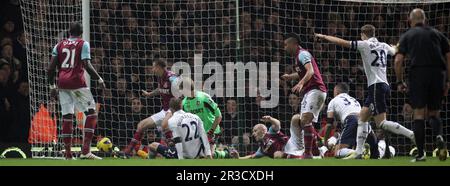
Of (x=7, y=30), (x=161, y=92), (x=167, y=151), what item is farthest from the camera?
(x=7, y=30)

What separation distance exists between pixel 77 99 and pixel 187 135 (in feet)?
5.94

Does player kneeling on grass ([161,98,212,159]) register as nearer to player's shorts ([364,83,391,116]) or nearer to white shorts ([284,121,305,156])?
white shorts ([284,121,305,156])

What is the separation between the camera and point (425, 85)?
32.0ft

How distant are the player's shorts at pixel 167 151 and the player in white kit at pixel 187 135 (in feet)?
1.45

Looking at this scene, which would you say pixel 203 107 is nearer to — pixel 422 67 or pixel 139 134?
pixel 139 134

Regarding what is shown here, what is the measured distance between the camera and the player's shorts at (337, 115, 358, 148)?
1408cm

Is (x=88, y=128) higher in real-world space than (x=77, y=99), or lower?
lower

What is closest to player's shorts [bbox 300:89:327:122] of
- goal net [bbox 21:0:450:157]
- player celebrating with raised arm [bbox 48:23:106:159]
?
player celebrating with raised arm [bbox 48:23:106:159]

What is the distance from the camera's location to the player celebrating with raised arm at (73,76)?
12.1 m

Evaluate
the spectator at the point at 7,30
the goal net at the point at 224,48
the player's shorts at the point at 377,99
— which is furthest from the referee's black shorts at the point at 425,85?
the spectator at the point at 7,30

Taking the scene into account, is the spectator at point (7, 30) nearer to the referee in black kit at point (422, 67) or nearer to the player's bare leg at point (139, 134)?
the player's bare leg at point (139, 134)

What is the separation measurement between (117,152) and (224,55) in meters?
3.57

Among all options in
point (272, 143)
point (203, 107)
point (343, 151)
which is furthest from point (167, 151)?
point (343, 151)

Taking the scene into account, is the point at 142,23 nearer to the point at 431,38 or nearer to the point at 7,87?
the point at 7,87
